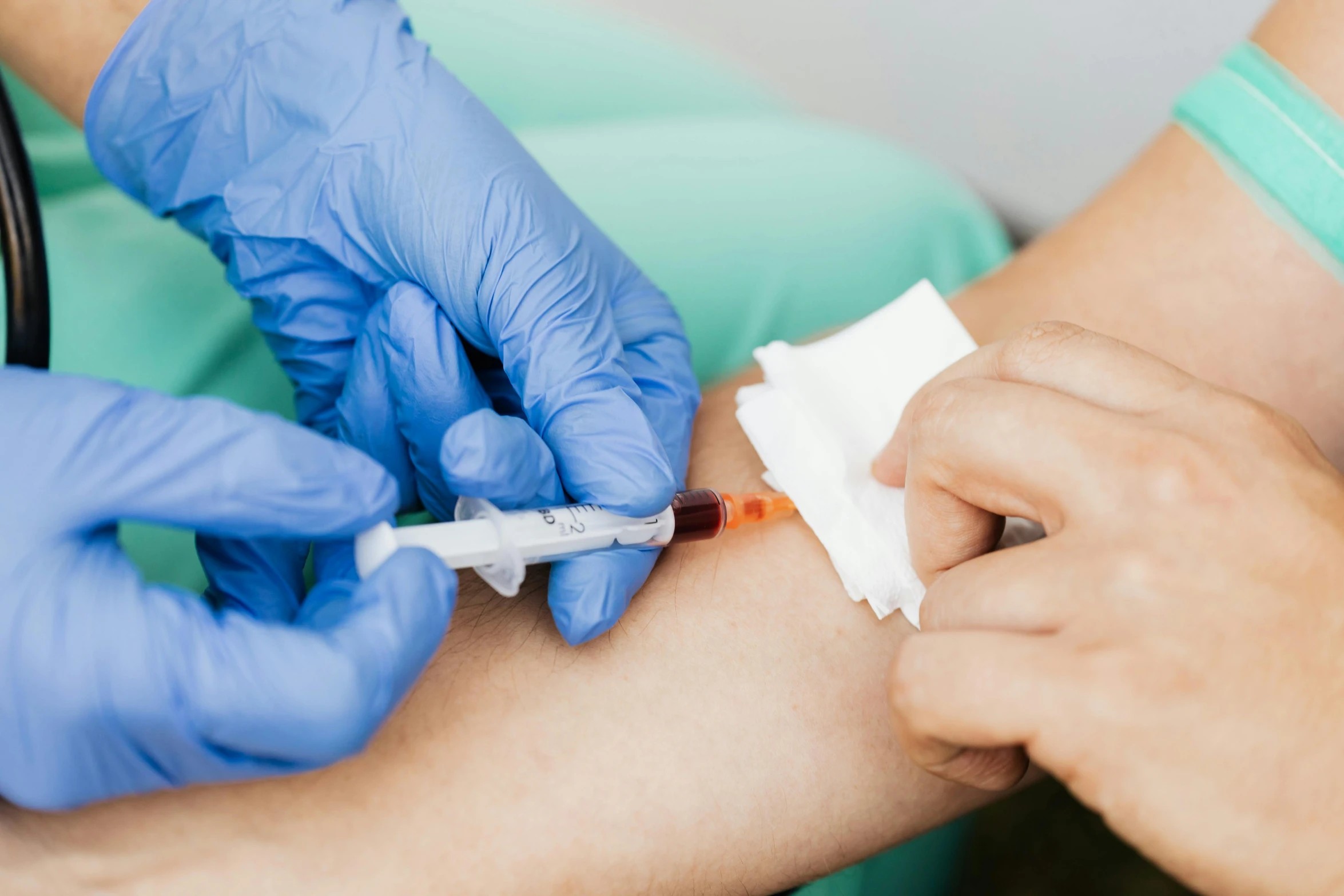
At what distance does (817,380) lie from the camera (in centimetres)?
121

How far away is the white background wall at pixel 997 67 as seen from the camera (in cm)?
241

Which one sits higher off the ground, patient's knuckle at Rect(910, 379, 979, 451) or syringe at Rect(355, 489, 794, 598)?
patient's knuckle at Rect(910, 379, 979, 451)

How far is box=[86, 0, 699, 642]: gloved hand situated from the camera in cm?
106

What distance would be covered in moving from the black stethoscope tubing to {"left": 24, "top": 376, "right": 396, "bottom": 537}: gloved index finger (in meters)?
0.33

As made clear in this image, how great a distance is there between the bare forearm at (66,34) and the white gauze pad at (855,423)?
1013 millimetres

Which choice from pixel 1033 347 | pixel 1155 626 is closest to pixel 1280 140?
pixel 1033 347

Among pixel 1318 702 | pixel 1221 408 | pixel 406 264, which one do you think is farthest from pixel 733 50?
pixel 1318 702

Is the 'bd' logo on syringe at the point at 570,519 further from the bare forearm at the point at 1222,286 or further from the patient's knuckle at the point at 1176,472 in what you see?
the bare forearm at the point at 1222,286

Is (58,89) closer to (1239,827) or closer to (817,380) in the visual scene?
(817,380)

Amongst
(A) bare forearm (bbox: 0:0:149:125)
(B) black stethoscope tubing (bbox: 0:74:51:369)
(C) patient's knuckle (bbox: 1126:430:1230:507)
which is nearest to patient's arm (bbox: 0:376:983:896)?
(C) patient's knuckle (bbox: 1126:430:1230:507)

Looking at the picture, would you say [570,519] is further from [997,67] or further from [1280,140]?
[997,67]

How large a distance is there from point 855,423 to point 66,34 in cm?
122

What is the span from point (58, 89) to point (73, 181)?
34 centimetres

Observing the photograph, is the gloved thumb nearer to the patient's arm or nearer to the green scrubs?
the patient's arm
